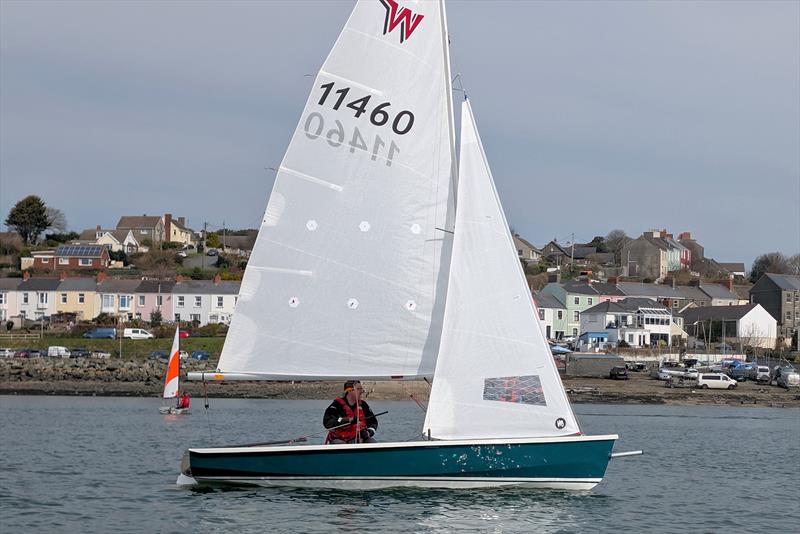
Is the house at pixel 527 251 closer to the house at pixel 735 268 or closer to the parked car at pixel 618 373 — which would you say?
the house at pixel 735 268

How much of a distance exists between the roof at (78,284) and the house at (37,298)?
649mm

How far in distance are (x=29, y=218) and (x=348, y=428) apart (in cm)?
13285

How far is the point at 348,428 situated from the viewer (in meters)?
21.2

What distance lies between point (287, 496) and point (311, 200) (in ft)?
18.2

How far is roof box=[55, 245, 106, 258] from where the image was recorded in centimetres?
12900

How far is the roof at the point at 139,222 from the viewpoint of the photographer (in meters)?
158

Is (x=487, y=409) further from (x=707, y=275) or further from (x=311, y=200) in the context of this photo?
(x=707, y=275)

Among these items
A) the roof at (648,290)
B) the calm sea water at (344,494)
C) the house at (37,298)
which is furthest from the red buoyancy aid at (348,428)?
the roof at (648,290)

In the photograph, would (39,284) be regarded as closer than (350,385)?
No

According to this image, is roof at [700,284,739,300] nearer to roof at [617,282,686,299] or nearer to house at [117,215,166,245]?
roof at [617,282,686,299]

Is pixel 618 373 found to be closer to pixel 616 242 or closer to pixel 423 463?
pixel 423 463

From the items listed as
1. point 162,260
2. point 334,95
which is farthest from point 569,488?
point 162,260

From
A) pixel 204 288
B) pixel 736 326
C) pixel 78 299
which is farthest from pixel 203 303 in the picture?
pixel 736 326

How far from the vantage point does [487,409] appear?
20562 mm
